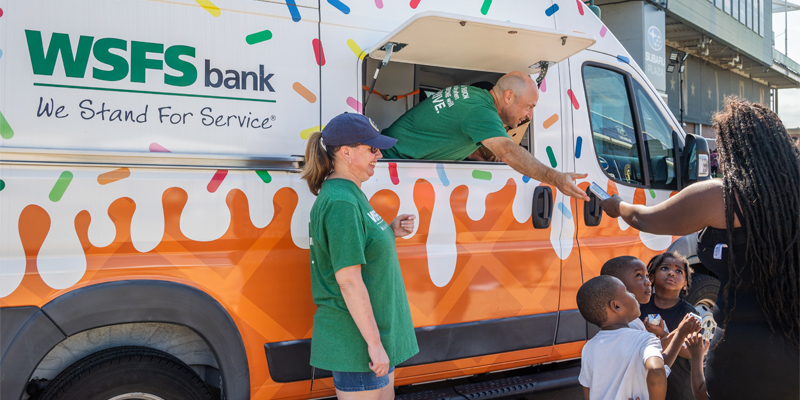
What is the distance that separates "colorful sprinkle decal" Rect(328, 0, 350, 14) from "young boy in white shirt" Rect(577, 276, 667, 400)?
1.72m

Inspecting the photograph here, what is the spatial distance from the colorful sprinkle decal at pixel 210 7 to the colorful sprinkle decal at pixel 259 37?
16 centimetres

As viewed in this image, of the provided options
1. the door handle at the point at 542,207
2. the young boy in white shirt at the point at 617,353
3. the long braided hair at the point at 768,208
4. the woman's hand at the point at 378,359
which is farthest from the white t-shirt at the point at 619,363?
the door handle at the point at 542,207

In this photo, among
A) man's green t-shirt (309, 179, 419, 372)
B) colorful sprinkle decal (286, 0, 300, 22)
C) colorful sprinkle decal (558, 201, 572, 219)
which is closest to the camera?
man's green t-shirt (309, 179, 419, 372)

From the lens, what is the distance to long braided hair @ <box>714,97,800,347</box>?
5.93ft

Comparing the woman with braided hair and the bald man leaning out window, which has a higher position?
the bald man leaning out window

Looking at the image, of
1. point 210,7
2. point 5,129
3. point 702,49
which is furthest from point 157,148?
point 702,49

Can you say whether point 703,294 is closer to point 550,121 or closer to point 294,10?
point 550,121

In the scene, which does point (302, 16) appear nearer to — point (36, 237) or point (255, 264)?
point (255, 264)

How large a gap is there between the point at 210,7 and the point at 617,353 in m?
2.22

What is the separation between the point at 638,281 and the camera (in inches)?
108

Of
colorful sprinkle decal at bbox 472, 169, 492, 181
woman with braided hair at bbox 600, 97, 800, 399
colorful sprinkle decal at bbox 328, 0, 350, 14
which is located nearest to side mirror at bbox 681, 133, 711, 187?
colorful sprinkle decal at bbox 472, 169, 492, 181

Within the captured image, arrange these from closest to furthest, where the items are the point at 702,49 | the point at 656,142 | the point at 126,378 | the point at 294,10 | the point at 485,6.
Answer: the point at 126,378, the point at 294,10, the point at 485,6, the point at 656,142, the point at 702,49

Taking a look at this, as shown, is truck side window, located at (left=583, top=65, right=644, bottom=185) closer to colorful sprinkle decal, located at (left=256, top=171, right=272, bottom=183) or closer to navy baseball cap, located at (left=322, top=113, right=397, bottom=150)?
navy baseball cap, located at (left=322, top=113, right=397, bottom=150)

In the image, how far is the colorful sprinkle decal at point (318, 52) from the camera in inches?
104
